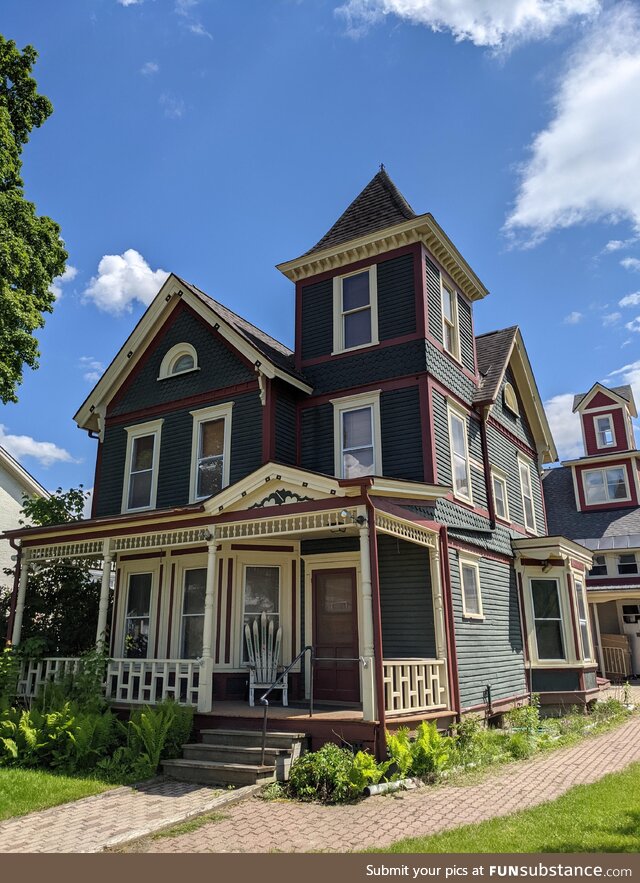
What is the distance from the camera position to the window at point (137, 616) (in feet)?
48.6

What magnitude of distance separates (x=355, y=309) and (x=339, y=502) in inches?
242

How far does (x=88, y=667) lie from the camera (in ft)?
40.3

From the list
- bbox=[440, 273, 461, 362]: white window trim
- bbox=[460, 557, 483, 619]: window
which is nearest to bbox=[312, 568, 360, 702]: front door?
bbox=[460, 557, 483, 619]: window

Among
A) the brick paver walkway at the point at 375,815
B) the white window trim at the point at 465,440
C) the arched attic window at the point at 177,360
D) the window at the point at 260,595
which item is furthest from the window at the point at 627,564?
the arched attic window at the point at 177,360

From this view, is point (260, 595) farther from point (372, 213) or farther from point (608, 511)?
point (608, 511)

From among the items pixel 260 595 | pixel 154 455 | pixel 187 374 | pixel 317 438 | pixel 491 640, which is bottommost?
pixel 491 640

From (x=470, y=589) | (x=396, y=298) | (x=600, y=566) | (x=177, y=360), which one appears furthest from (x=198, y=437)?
(x=600, y=566)

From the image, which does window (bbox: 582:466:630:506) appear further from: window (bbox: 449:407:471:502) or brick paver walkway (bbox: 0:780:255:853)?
brick paver walkway (bbox: 0:780:255:853)

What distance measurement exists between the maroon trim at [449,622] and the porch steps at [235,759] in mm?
3255

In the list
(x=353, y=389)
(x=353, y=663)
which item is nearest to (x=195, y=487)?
(x=353, y=389)

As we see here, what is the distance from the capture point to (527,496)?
62.7ft

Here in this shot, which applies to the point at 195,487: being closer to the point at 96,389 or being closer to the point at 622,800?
the point at 96,389

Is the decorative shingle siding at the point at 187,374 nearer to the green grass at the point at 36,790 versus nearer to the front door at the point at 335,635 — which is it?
the front door at the point at 335,635

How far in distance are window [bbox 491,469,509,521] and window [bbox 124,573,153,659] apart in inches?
335
